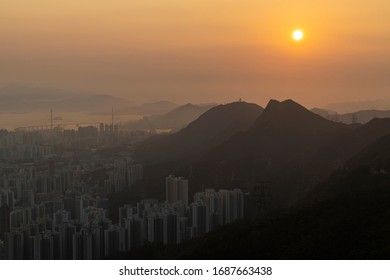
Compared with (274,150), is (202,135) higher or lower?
higher

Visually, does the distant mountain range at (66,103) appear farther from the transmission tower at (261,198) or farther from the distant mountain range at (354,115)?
the distant mountain range at (354,115)

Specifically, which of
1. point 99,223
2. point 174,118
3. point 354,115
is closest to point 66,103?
point 174,118

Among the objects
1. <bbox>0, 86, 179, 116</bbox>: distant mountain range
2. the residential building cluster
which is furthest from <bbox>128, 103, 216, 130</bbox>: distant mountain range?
the residential building cluster

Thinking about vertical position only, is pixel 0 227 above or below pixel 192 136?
below

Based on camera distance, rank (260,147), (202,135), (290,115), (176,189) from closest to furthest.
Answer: (176,189) → (260,147) → (290,115) → (202,135)

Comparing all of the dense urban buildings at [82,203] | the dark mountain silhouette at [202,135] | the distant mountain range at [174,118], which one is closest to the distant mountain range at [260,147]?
the dark mountain silhouette at [202,135]

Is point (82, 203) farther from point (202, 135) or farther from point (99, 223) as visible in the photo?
point (202, 135)

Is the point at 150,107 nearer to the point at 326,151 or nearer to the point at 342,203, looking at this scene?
the point at 326,151

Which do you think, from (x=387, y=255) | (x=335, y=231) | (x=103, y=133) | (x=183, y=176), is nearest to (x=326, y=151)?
(x=183, y=176)
